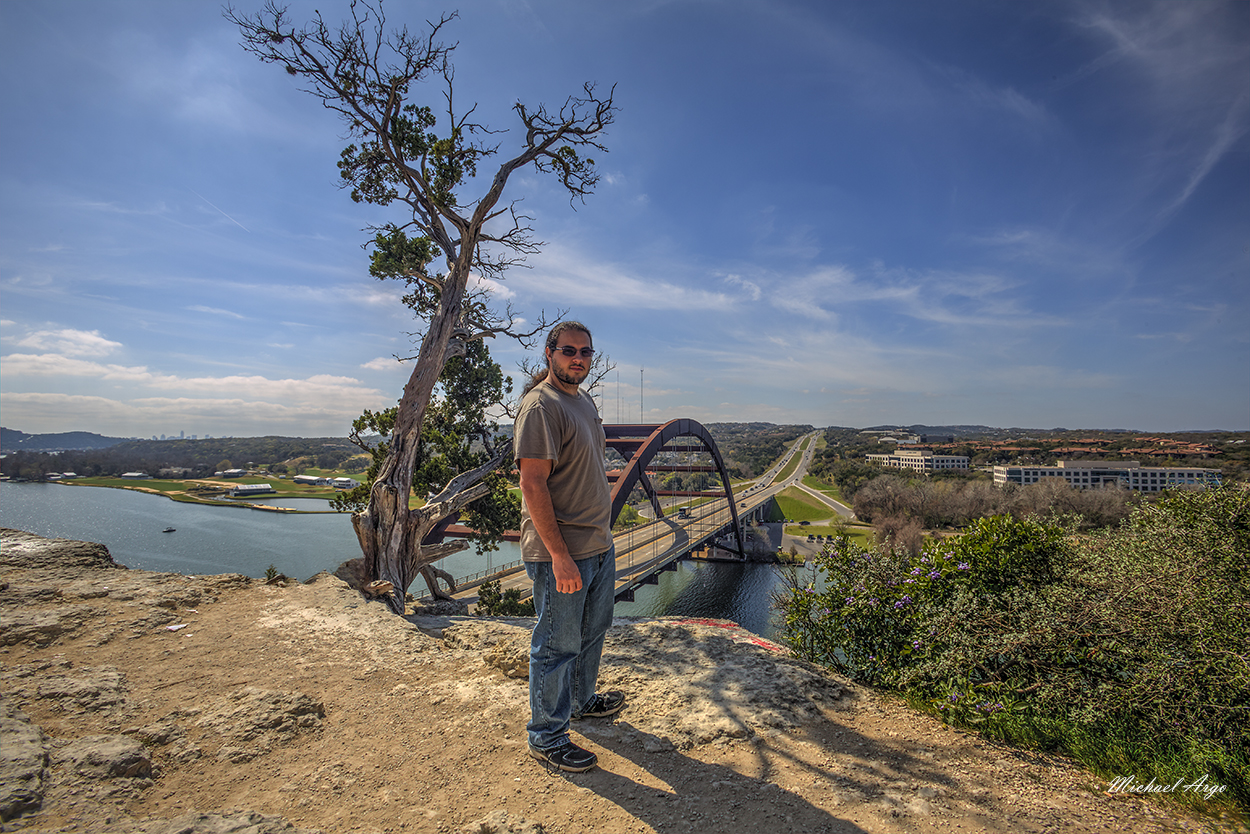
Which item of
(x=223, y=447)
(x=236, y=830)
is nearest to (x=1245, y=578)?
(x=236, y=830)

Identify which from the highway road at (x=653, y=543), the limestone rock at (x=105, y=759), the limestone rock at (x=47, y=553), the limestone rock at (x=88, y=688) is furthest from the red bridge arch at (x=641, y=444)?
the limestone rock at (x=105, y=759)

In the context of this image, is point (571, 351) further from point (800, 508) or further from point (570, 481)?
point (800, 508)

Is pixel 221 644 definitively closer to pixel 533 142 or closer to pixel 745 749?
pixel 745 749

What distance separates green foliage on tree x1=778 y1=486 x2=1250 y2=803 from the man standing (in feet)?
6.45

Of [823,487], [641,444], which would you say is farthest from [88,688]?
[823,487]

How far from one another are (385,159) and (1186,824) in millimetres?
10125

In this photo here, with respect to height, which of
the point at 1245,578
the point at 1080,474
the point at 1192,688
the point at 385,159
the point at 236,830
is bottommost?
the point at 1080,474

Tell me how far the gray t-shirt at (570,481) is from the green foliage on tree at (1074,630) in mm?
2072

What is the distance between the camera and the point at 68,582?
4.20 meters

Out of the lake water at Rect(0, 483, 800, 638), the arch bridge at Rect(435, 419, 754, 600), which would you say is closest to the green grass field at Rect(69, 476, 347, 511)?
the lake water at Rect(0, 483, 800, 638)

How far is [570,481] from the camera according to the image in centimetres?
224

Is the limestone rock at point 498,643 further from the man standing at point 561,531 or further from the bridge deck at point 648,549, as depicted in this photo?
the bridge deck at point 648,549

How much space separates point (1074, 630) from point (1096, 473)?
55364mm

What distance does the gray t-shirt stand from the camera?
219cm
